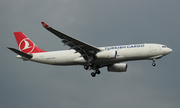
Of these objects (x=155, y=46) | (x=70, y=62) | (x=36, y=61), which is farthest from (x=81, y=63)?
(x=155, y=46)

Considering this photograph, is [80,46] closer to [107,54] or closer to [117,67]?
[107,54]

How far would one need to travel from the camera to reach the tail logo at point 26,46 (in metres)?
52.4

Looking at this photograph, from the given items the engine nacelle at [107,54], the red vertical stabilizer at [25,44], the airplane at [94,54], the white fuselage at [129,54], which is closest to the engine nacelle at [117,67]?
the airplane at [94,54]

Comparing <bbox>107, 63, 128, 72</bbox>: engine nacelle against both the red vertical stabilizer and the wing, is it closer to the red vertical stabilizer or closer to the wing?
the wing

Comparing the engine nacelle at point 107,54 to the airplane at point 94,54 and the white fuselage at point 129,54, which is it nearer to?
the airplane at point 94,54

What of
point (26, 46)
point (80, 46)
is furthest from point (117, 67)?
point (26, 46)

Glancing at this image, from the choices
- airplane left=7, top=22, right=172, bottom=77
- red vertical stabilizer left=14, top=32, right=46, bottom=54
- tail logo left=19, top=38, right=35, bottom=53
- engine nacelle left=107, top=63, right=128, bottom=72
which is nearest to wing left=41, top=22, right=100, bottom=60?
airplane left=7, top=22, right=172, bottom=77

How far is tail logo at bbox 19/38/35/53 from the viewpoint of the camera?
172ft

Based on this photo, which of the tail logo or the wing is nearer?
the wing

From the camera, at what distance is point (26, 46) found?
5272cm

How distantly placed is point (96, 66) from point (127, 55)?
7041 millimetres

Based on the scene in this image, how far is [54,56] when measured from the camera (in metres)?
49.0

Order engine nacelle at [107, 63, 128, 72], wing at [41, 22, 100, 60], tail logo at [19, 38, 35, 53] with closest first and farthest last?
wing at [41, 22, 100, 60] < engine nacelle at [107, 63, 128, 72] < tail logo at [19, 38, 35, 53]

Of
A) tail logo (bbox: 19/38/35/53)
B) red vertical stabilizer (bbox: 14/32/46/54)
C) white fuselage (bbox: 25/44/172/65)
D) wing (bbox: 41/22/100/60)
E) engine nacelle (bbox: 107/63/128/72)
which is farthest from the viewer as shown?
tail logo (bbox: 19/38/35/53)
